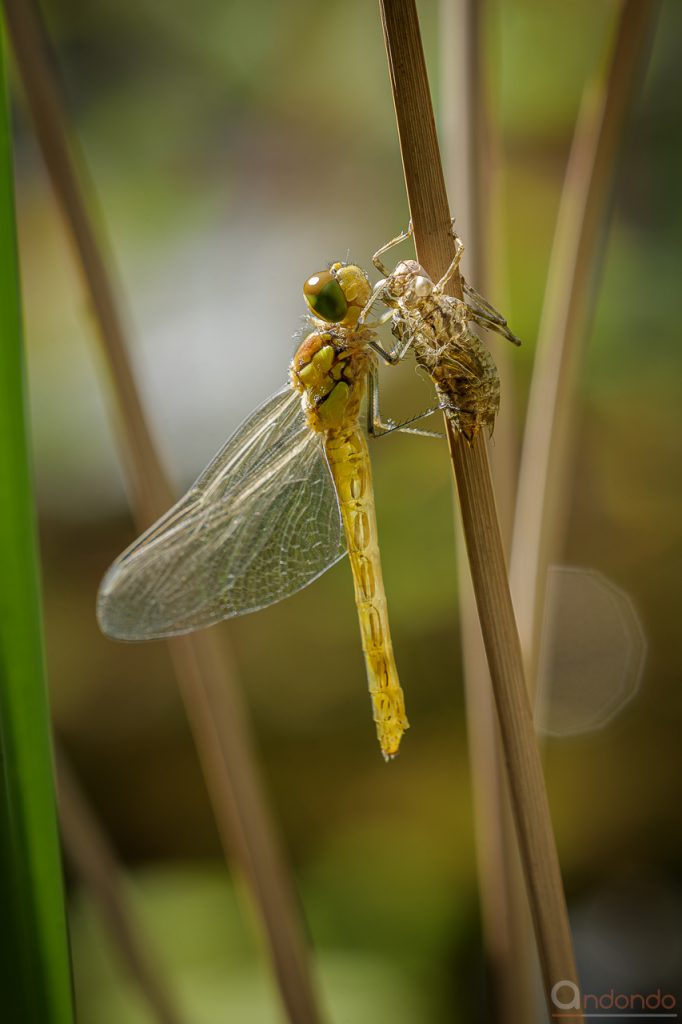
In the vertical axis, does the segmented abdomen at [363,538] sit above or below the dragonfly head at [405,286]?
below

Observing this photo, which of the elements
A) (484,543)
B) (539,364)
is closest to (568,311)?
(539,364)

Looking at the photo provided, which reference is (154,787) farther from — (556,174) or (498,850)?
(556,174)

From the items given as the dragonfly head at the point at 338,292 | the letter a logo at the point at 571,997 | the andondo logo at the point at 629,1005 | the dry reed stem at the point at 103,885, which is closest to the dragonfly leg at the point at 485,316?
the dragonfly head at the point at 338,292

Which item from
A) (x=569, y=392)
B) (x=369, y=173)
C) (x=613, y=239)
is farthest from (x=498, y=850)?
(x=369, y=173)

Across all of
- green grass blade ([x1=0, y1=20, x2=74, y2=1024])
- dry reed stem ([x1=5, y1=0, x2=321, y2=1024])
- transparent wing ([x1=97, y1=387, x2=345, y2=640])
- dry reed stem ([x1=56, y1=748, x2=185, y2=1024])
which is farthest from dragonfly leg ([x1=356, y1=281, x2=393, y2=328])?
dry reed stem ([x1=56, y1=748, x2=185, y2=1024])

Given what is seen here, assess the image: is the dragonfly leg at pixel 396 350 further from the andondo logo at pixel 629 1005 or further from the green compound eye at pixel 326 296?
the andondo logo at pixel 629 1005

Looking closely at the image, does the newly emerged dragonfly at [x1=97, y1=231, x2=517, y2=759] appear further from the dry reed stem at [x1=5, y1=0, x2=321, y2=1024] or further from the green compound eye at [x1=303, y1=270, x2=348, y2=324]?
the dry reed stem at [x1=5, y1=0, x2=321, y2=1024]
